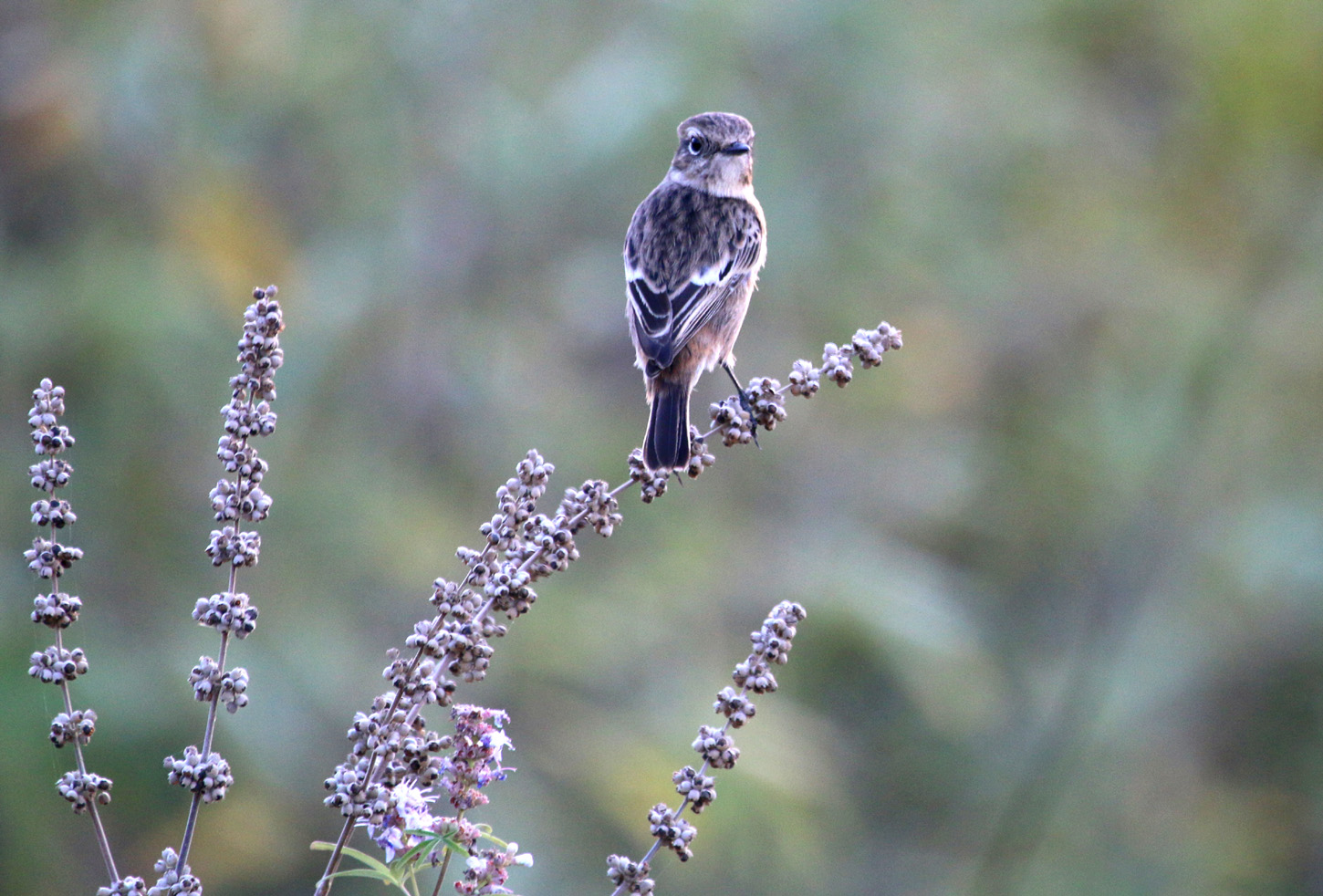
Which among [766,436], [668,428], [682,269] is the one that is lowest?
[668,428]

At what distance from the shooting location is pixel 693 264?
14.1 ft

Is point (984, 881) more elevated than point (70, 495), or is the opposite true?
point (70, 495)

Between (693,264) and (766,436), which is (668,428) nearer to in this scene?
(693,264)

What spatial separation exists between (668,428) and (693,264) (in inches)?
40.6

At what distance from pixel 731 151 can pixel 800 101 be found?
3.54 m

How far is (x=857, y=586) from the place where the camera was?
22.8 feet

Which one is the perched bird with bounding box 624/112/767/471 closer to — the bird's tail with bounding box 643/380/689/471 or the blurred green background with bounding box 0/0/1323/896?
the bird's tail with bounding box 643/380/689/471

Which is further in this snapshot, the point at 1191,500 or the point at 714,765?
the point at 1191,500

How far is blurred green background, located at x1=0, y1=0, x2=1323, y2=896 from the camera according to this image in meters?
5.33

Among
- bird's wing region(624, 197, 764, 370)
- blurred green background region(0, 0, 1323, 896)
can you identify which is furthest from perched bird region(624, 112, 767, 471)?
blurred green background region(0, 0, 1323, 896)

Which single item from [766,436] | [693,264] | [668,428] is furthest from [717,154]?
[766,436]

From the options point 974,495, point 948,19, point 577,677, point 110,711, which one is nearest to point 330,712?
point 110,711

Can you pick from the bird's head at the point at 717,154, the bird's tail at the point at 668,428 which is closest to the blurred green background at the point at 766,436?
the bird's head at the point at 717,154

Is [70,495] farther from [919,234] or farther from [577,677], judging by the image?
[919,234]
